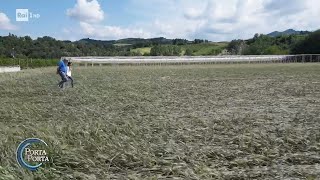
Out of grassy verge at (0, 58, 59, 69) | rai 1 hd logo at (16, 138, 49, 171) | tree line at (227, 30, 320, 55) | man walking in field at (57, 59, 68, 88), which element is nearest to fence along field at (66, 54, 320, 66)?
tree line at (227, 30, 320, 55)

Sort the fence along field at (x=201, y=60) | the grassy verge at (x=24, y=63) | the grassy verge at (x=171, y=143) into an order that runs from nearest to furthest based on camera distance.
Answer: the grassy verge at (x=171, y=143), the grassy verge at (x=24, y=63), the fence along field at (x=201, y=60)

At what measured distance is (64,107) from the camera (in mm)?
13555

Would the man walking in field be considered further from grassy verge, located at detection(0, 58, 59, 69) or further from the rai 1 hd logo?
grassy verge, located at detection(0, 58, 59, 69)

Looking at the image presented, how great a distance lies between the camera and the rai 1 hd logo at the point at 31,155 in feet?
18.3

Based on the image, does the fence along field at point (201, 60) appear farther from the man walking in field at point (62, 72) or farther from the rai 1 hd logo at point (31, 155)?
the rai 1 hd logo at point (31, 155)

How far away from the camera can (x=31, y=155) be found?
5836 millimetres

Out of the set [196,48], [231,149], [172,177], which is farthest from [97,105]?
Result: [196,48]

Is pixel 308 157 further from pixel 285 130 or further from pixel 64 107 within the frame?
pixel 64 107

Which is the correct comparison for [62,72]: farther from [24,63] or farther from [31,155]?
[24,63]

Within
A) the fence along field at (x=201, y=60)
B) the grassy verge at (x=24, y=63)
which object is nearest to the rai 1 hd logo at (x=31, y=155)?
the grassy verge at (x=24, y=63)

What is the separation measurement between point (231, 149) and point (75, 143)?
2.78m

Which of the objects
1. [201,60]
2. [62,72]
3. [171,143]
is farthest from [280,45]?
[171,143]

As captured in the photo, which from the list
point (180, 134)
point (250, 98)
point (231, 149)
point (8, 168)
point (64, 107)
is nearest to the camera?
point (8, 168)

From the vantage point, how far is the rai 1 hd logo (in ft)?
18.3
